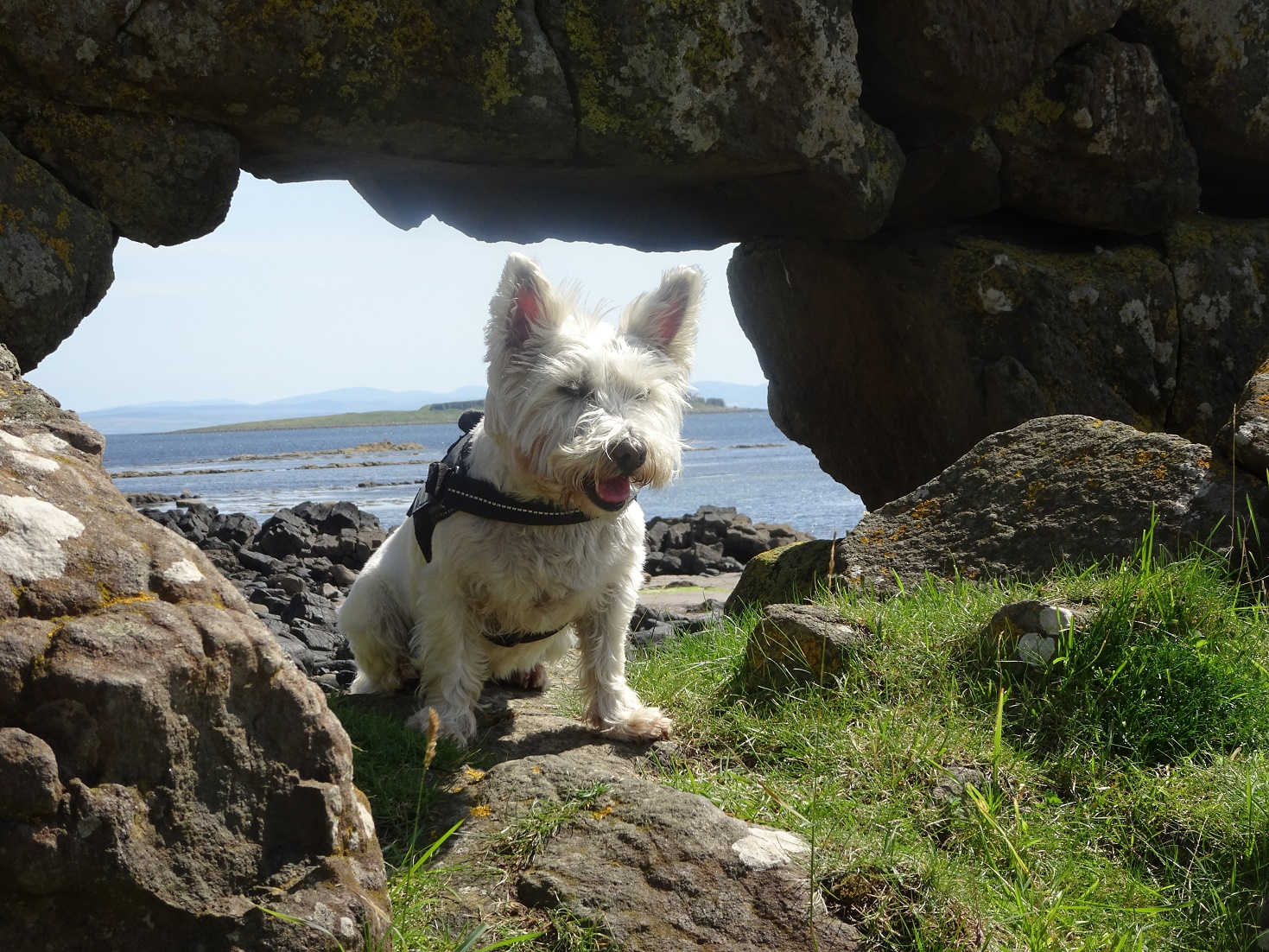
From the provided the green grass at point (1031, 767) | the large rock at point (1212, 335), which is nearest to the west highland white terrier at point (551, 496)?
the green grass at point (1031, 767)

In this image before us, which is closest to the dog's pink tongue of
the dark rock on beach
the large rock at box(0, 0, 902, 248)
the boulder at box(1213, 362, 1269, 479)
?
the large rock at box(0, 0, 902, 248)

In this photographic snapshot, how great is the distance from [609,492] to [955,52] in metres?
4.44

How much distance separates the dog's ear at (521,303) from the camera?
15.4 ft

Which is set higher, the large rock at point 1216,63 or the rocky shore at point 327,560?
the large rock at point 1216,63

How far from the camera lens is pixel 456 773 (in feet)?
13.4

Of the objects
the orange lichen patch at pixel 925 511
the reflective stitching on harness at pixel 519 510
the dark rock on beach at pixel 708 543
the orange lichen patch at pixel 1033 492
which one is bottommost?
the dark rock on beach at pixel 708 543

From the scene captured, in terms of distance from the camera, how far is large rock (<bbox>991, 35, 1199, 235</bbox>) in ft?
25.6

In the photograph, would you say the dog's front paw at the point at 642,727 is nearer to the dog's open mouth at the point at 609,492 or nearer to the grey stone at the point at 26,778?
the dog's open mouth at the point at 609,492

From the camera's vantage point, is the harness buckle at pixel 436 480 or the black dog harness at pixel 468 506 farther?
the harness buckle at pixel 436 480

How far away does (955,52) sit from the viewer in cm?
721

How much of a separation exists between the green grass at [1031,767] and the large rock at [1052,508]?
32 cm

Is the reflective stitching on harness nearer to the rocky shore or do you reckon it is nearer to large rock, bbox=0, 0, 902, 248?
the rocky shore

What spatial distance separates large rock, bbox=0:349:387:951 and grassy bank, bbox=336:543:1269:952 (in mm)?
503

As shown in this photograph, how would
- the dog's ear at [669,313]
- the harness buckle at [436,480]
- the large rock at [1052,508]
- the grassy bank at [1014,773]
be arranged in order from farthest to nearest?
1. the large rock at [1052,508]
2. the dog's ear at [669,313]
3. the harness buckle at [436,480]
4. the grassy bank at [1014,773]
